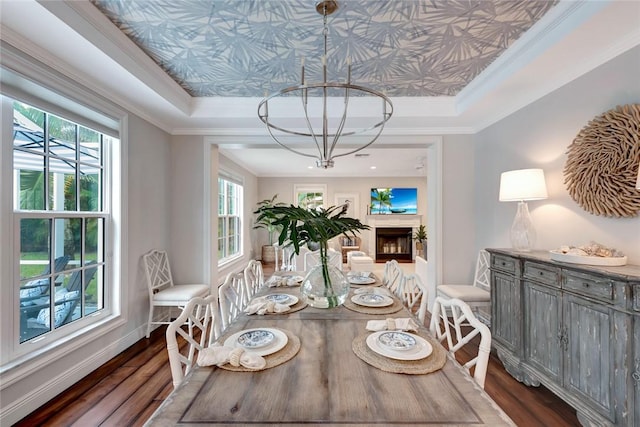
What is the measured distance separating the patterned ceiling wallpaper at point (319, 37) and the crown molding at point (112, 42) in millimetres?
59

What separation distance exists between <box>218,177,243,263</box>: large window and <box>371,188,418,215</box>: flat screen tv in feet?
12.2

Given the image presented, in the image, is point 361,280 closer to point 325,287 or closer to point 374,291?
point 374,291

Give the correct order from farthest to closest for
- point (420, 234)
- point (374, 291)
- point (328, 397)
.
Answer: point (420, 234), point (374, 291), point (328, 397)

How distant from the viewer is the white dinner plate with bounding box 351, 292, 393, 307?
1.85 m

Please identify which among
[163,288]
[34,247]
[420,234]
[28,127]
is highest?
[28,127]

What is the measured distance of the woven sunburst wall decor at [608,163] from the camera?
171 cm

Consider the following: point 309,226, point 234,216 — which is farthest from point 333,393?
point 234,216

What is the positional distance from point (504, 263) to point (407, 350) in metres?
1.70

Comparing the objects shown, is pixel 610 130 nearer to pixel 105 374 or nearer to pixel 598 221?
pixel 598 221

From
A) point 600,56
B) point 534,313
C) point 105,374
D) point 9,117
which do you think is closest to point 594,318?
point 534,313

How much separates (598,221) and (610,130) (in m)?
0.62

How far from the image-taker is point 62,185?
2209mm

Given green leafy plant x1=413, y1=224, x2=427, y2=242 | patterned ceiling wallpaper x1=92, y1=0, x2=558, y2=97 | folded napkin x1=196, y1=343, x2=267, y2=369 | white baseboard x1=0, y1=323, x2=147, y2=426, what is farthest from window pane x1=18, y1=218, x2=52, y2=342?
green leafy plant x1=413, y1=224, x2=427, y2=242

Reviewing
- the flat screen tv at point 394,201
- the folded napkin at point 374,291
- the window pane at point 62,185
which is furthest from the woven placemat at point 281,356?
the flat screen tv at point 394,201
